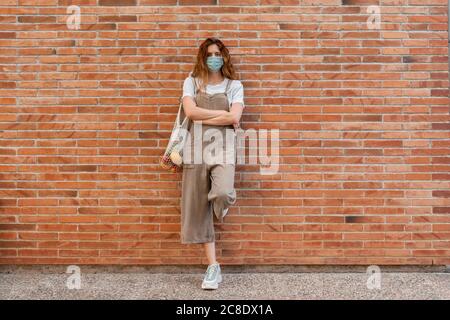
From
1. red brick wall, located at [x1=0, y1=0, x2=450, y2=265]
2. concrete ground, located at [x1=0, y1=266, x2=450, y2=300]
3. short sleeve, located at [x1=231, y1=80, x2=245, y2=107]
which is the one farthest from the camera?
red brick wall, located at [x1=0, y1=0, x2=450, y2=265]

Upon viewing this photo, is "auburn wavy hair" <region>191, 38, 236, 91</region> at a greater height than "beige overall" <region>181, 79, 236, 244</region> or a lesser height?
greater

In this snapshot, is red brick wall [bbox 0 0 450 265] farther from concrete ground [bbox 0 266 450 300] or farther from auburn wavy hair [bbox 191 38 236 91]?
auburn wavy hair [bbox 191 38 236 91]

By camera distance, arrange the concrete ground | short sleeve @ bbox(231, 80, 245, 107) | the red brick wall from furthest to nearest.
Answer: the red brick wall, short sleeve @ bbox(231, 80, 245, 107), the concrete ground

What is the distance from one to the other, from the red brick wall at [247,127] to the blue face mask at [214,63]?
0.33 metres

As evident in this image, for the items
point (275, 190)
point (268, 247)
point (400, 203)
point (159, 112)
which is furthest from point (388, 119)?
point (159, 112)

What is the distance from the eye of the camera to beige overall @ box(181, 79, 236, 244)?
3566 mm

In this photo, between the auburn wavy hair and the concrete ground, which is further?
the auburn wavy hair

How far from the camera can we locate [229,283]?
375 centimetres

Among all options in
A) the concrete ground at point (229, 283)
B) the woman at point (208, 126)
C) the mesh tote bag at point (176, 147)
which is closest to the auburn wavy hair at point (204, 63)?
the woman at point (208, 126)

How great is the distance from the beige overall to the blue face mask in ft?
0.48

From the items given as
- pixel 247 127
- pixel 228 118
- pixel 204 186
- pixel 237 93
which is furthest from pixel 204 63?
pixel 204 186

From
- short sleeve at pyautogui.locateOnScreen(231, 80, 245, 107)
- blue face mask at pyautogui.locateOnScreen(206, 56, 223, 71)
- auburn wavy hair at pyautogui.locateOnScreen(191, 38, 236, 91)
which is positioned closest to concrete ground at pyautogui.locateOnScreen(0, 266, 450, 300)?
short sleeve at pyautogui.locateOnScreen(231, 80, 245, 107)

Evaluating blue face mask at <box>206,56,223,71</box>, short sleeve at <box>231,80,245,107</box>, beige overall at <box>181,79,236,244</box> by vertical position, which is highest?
blue face mask at <box>206,56,223,71</box>

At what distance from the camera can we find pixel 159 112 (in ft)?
12.9
